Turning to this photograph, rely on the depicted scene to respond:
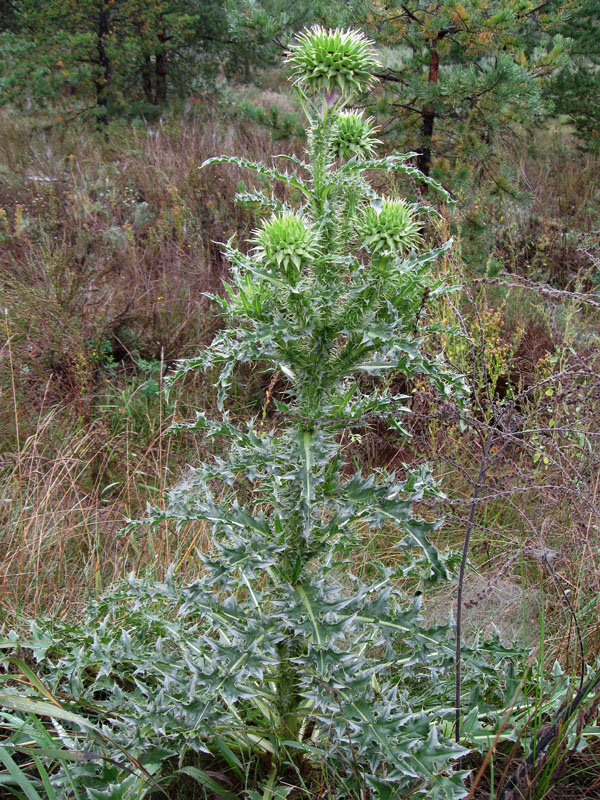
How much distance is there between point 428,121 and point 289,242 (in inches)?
169

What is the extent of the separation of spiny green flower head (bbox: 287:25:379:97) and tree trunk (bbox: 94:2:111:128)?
8826 millimetres

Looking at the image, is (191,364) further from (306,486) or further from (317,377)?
(306,486)

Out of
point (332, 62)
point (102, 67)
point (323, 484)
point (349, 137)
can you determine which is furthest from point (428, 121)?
point (102, 67)

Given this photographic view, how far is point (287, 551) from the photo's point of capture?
2.00 metres

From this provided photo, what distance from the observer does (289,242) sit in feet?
5.58

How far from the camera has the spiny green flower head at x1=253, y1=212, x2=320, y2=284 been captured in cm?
169

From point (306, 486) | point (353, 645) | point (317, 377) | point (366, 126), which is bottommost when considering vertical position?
point (353, 645)

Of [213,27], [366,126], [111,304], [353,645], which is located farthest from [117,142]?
[353,645]

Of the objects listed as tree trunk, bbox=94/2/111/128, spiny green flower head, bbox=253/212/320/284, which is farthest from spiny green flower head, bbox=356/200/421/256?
tree trunk, bbox=94/2/111/128

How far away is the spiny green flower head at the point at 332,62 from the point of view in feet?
5.59

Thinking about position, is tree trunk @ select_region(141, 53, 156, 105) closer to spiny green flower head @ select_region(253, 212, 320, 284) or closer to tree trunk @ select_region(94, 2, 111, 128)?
tree trunk @ select_region(94, 2, 111, 128)

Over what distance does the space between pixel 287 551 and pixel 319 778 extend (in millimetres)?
703

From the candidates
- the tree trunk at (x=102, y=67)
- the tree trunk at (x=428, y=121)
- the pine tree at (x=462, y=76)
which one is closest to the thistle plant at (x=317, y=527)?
the pine tree at (x=462, y=76)

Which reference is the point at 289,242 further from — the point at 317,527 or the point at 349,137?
the point at 317,527
